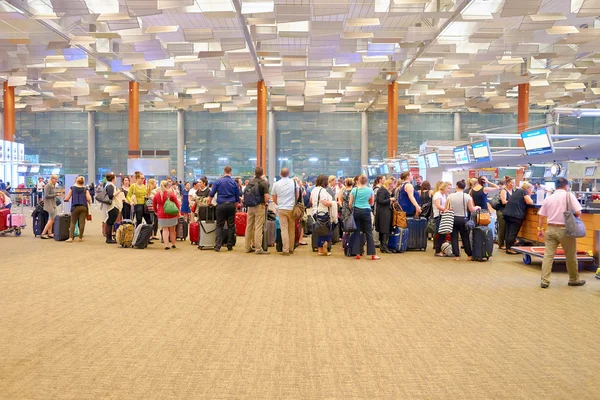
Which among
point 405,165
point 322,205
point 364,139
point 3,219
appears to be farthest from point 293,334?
point 364,139

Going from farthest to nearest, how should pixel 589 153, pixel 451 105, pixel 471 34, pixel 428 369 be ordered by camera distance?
pixel 451 105, pixel 471 34, pixel 589 153, pixel 428 369

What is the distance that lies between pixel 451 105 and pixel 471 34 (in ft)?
47.7

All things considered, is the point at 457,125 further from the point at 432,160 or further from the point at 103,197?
the point at 103,197

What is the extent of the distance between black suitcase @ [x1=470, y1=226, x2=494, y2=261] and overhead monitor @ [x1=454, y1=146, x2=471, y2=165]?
6.83 meters

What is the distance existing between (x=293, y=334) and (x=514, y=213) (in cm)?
773

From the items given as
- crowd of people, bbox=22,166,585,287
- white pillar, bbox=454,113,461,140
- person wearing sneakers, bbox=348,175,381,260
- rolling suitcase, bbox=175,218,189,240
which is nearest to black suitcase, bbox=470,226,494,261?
crowd of people, bbox=22,166,585,287

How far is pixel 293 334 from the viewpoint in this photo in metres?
4.66

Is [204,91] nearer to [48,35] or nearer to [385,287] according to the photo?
[48,35]

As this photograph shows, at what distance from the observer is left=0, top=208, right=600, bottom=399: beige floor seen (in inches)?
136

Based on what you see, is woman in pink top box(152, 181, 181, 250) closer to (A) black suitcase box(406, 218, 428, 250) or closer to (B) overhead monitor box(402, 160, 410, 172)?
(A) black suitcase box(406, 218, 428, 250)

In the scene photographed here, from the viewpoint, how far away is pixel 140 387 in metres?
3.39

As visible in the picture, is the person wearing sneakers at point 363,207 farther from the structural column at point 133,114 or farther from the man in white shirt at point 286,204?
the structural column at point 133,114

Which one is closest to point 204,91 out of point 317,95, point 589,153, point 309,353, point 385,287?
point 317,95

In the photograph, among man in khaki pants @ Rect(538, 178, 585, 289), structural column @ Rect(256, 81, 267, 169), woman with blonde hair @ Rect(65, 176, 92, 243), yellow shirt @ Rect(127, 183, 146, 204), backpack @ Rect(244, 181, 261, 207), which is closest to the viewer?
man in khaki pants @ Rect(538, 178, 585, 289)
